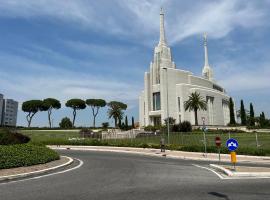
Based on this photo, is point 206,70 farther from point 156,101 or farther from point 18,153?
point 18,153

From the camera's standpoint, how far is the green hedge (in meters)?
14.0

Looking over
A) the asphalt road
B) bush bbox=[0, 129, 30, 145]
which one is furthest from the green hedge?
the asphalt road

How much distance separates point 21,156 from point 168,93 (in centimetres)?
8444

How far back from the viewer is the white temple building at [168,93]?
318 ft

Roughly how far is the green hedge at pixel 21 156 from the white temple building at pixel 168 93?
7772 centimetres

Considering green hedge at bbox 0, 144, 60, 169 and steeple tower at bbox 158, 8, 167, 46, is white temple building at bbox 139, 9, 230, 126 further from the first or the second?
green hedge at bbox 0, 144, 60, 169

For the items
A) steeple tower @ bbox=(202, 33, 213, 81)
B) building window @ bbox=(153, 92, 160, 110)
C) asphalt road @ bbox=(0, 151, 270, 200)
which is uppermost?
steeple tower @ bbox=(202, 33, 213, 81)

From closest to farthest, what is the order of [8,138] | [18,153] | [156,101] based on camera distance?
[18,153], [8,138], [156,101]

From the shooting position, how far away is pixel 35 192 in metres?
8.85

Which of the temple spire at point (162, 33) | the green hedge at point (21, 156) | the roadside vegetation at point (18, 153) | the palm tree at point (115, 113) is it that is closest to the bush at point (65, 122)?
the palm tree at point (115, 113)

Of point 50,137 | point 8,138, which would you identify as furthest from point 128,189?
point 50,137

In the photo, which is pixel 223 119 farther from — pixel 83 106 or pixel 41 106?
pixel 41 106

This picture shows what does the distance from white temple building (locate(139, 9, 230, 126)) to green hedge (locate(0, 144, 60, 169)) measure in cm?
7772

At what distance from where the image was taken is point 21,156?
588 inches
